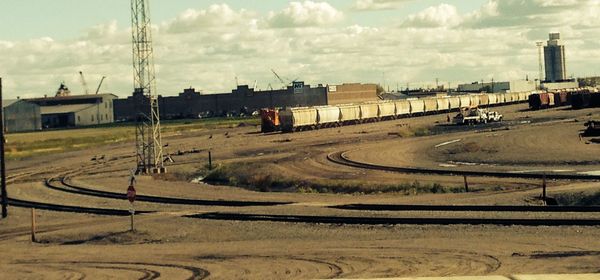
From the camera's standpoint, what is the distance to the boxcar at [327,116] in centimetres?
12268

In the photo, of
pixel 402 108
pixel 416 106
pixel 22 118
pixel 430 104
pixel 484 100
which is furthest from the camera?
pixel 22 118

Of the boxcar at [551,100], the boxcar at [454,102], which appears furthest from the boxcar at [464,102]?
the boxcar at [551,100]

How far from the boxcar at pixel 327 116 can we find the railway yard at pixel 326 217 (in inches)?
1940

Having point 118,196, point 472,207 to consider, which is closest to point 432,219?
point 472,207

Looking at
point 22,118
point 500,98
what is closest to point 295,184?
point 500,98

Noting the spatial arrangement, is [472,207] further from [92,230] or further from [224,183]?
[224,183]

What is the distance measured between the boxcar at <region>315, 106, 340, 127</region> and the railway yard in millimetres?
49281

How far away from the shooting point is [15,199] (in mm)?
50875

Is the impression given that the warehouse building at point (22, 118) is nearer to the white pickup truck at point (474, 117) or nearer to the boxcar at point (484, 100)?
the boxcar at point (484, 100)

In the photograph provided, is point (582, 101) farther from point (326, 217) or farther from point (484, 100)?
point (326, 217)

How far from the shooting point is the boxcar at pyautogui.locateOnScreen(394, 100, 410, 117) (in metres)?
146

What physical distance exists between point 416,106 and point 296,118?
40.8 m

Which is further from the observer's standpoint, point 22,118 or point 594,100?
point 22,118

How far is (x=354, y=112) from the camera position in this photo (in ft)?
435
